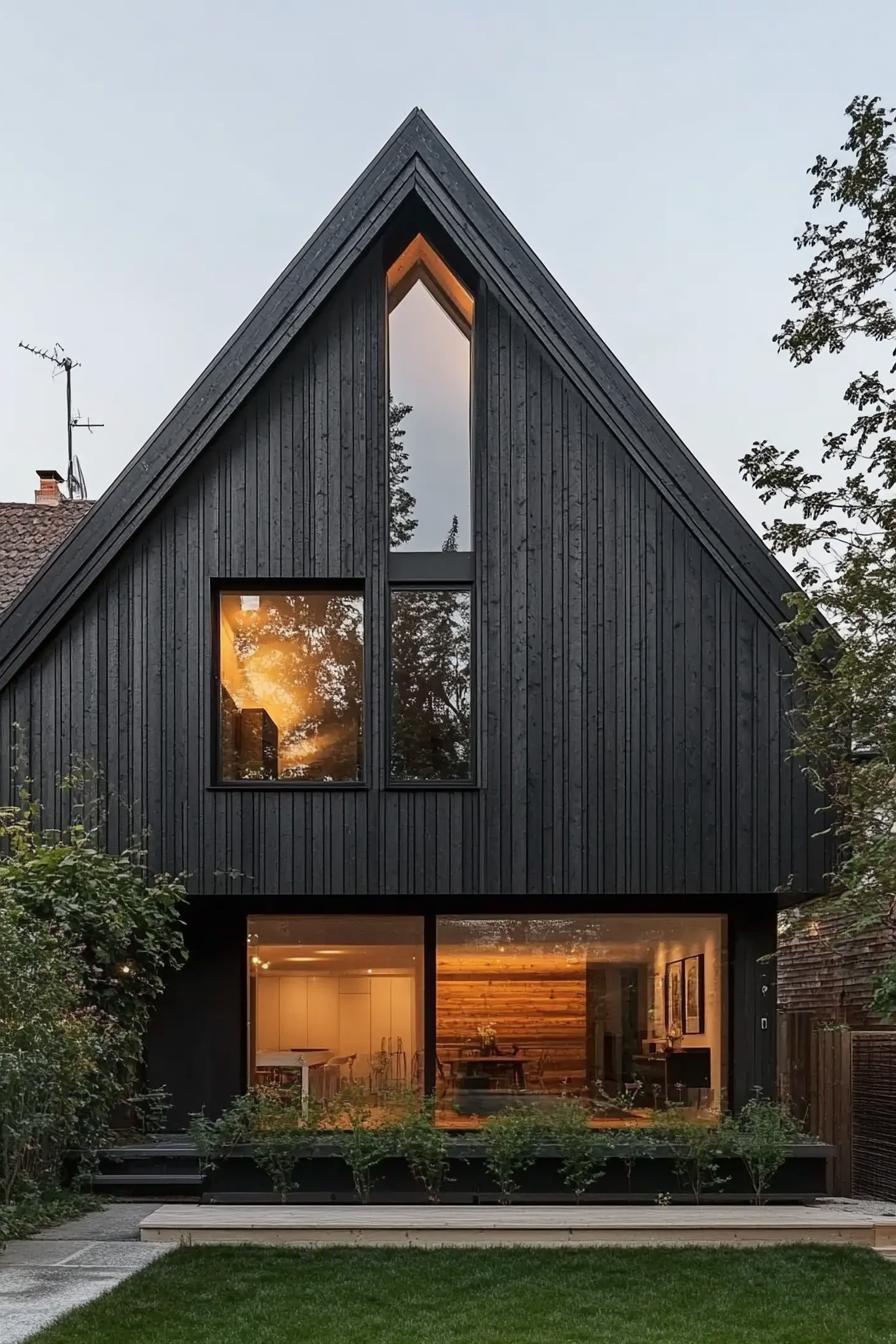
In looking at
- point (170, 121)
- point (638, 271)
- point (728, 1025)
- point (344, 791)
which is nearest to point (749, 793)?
point (728, 1025)

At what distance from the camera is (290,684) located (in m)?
12.5

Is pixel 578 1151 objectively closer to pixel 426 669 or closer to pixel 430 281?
pixel 426 669

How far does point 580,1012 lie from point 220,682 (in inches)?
170

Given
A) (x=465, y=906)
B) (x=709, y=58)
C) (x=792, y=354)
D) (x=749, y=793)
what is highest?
(x=709, y=58)

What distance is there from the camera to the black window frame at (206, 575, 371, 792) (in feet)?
40.2

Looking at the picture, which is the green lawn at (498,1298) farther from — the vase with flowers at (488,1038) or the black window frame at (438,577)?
the black window frame at (438,577)

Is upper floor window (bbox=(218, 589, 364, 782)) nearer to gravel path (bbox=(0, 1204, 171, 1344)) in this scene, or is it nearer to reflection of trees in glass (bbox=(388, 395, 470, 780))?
reflection of trees in glass (bbox=(388, 395, 470, 780))

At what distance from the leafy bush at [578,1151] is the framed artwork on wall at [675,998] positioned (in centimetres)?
224

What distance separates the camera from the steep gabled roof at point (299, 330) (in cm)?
1231

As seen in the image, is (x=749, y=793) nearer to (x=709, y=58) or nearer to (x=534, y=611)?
(x=534, y=611)

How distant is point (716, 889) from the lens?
12.1 meters

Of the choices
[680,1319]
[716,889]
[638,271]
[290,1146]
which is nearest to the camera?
[680,1319]

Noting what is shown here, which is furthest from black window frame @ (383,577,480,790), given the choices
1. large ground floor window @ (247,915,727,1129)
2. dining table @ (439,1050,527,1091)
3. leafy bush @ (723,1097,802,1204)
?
leafy bush @ (723,1097,802,1204)

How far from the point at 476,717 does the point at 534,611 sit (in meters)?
1.04
